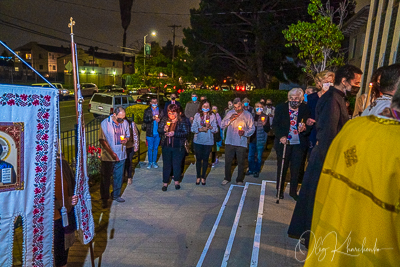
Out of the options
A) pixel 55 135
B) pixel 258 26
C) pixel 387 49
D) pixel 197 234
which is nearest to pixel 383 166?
pixel 55 135

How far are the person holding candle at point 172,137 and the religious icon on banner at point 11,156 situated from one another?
153 inches

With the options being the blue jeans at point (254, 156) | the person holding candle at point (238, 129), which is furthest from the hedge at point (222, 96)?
the person holding candle at point (238, 129)

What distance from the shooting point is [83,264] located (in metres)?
4.07

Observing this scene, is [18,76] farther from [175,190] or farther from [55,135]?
[55,135]

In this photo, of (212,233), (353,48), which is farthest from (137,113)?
(353,48)

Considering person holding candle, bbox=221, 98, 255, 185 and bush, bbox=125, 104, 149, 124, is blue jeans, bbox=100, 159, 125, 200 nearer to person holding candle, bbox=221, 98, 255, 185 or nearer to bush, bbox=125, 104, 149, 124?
person holding candle, bbox=221, 98, 255, 185

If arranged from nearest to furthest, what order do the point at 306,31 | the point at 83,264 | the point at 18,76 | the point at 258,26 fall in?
the point at 83,264 → the point at 306,31 → the point at 258,26 → the point at 18,76

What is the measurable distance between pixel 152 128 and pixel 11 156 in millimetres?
5568

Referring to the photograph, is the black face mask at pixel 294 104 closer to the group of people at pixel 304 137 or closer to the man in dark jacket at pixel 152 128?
the group of people at pixel 304 137

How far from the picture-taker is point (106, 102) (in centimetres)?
1883

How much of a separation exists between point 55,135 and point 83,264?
2.00 metres

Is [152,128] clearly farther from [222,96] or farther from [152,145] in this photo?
[222,96]

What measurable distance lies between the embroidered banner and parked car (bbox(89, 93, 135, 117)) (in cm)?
1593
